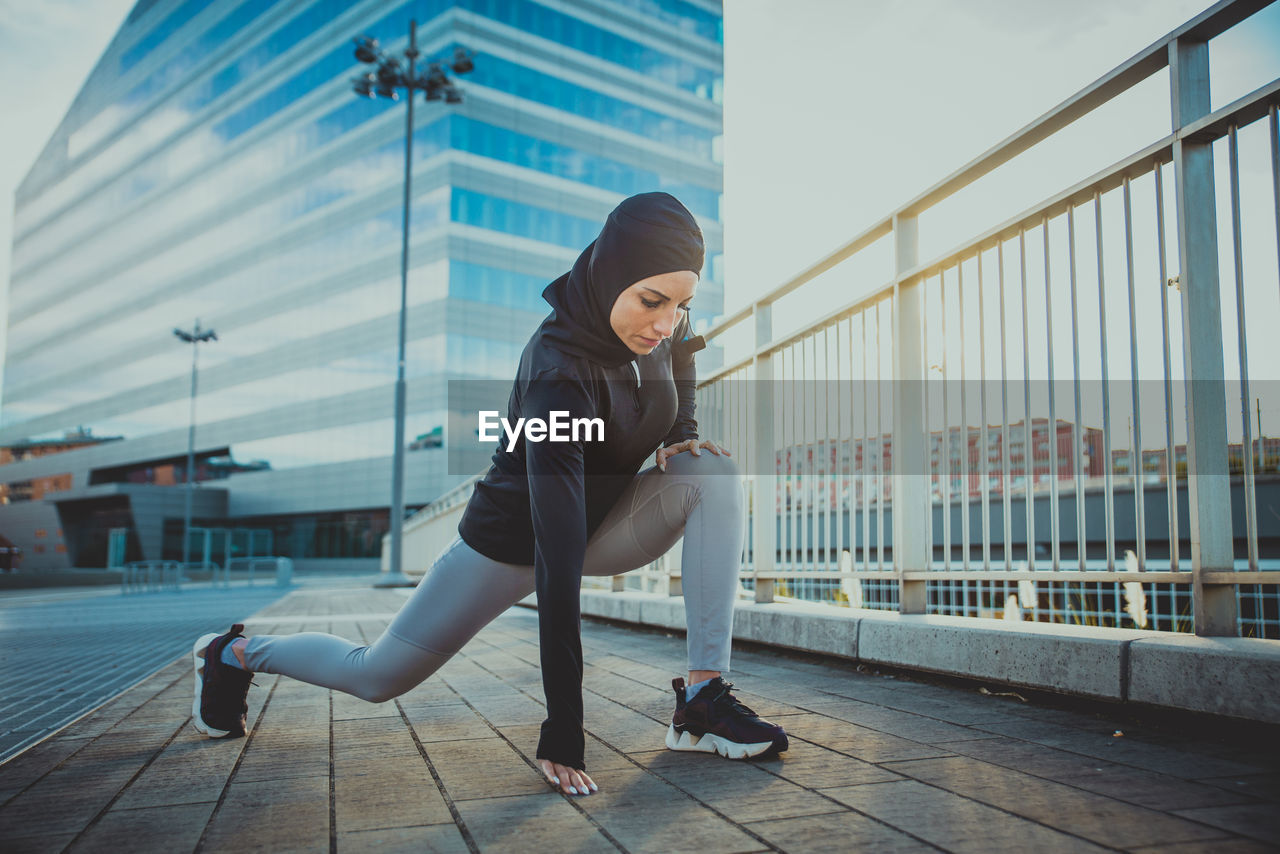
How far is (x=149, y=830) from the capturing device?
1740mm

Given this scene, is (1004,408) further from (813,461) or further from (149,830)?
(149,830)

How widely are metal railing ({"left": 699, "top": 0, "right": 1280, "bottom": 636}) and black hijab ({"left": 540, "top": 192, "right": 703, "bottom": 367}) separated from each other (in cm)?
132

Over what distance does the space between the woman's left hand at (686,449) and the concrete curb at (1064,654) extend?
1.15m

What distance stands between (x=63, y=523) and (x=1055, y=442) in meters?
63.2

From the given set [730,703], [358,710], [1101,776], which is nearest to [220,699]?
[358,710]

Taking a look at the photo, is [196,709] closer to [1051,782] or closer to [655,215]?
[655,215]

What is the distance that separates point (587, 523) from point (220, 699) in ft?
4.15

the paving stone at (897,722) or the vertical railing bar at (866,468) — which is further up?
the vertical railing bar at (866,468)

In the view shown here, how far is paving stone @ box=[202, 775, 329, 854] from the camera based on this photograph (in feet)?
5.38

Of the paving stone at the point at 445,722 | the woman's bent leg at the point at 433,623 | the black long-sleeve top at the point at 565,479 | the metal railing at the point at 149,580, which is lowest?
the metal railing at the point at 149,580

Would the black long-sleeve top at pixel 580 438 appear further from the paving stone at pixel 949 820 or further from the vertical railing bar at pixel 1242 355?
the vertical railing bar at pixel 1242 355

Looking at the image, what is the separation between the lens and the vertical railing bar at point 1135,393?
2533 millimetres

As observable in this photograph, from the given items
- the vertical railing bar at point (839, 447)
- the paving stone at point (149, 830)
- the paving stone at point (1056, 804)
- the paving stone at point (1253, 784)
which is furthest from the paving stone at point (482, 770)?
the vertical railing bar at point (839, 447)

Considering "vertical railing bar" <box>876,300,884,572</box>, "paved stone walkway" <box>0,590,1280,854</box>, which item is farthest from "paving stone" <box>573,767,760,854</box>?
"vertical railing bar" <box>876,300,884,572</box>
